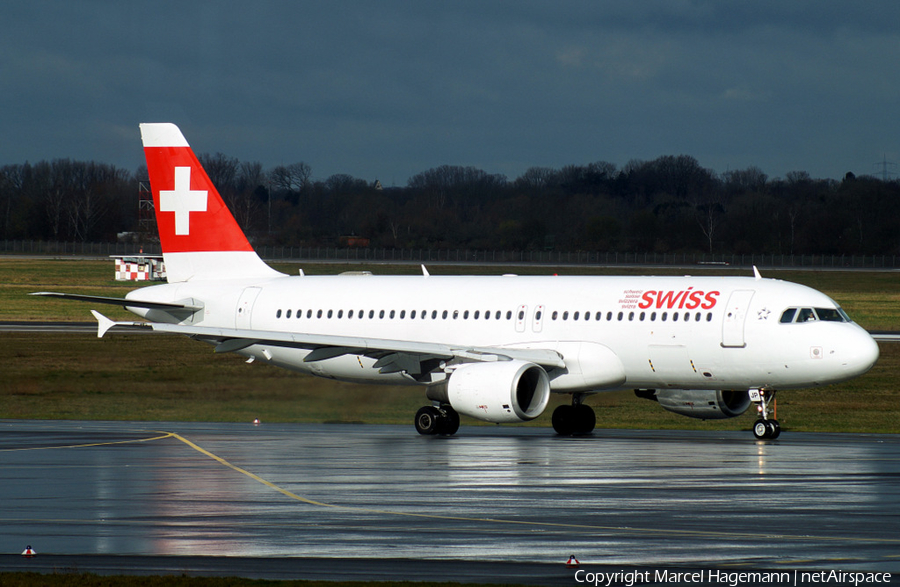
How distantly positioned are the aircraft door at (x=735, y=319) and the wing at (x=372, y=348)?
4.38m

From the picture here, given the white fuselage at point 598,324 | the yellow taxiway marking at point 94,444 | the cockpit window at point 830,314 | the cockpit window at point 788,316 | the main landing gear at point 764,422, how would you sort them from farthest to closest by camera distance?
the main landing gear at point 764,422 → the cockpit window at point 830,314 → the cockpit window at point 788,316 → the white fuselage at point 598,324 → the yellow taxiway marking at point 94,444

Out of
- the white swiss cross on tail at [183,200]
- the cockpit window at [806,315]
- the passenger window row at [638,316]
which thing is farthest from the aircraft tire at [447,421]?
the white swiss cross on tail at [183,200]

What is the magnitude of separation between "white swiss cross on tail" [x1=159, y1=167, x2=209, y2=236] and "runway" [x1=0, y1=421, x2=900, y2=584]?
992 cm

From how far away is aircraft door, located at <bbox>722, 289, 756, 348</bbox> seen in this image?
105 ft

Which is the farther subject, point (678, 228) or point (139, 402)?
point (678, 228)

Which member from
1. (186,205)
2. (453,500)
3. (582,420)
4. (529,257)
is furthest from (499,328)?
(529,257)

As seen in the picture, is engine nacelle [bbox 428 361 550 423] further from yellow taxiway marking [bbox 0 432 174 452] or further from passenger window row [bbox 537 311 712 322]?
yellow taxiway marking [bbox 0 432 174 452]

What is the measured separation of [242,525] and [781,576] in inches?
302

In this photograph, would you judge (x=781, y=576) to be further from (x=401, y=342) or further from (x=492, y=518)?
(x=401, y=342)

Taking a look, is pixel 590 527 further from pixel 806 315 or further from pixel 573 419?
pixel 573 419

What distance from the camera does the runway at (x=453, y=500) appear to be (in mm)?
15766

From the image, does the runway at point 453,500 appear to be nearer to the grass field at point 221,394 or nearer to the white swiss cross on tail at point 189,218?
the grass field at point 221,394

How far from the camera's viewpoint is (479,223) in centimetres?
17350

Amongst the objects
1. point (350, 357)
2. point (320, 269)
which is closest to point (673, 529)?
point (350, 357)
